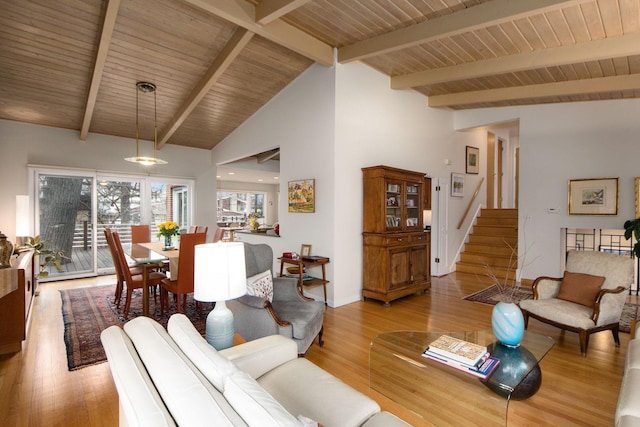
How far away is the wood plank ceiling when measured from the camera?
3.33 metres

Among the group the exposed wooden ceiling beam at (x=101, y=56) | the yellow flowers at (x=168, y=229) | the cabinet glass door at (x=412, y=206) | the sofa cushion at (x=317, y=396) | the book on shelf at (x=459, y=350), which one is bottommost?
the book on shelf at (x=459, y=350)

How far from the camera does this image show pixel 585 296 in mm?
3232

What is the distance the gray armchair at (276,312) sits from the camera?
8.50ft

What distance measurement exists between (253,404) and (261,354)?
877 mm

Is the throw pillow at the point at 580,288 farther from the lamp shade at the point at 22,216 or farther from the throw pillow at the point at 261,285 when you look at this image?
the lamp shade at the point at 22,216

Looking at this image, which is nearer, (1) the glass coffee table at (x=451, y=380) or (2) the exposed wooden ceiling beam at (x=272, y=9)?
(1) the glass coffee table at (x=451, y=380)

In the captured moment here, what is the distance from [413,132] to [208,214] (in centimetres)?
503

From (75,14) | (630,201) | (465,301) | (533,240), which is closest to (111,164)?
(75,14)

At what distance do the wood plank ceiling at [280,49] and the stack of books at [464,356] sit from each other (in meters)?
2.96

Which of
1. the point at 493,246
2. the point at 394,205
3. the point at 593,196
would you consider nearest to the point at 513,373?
the point at 394,205

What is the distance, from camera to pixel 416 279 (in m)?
4.91

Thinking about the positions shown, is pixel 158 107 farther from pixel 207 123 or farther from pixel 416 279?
pixel 416 279

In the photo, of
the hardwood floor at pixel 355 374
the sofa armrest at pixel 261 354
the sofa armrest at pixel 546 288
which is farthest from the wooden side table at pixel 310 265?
the sofa armrest at pixel 546 288

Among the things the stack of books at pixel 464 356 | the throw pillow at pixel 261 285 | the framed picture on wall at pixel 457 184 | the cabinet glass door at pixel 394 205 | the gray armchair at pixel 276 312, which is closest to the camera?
the stack of books at pixel 464 356
